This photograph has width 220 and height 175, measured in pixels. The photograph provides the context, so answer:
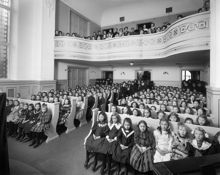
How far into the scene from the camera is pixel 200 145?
2.39m

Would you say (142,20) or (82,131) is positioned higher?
(142,20)

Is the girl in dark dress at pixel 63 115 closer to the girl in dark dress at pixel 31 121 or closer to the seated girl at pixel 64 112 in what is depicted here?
the seated girl at pixel 64 112

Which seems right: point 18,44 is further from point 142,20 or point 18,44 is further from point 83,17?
point 142,20

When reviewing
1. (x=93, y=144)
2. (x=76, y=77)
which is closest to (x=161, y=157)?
(x=93, y=144)

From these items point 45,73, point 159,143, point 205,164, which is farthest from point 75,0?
point 205,164

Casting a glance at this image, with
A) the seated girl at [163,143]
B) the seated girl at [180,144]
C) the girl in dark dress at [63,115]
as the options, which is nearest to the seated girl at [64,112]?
the girl in dark dress at [63,115]

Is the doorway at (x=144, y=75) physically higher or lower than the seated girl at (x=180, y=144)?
higher

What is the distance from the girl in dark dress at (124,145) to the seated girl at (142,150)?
0.11 meters

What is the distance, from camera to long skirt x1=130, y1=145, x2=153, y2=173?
97.3 inches

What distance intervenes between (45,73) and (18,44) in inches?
85.4

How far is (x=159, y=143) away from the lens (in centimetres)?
266

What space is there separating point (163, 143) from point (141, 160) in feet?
1.62

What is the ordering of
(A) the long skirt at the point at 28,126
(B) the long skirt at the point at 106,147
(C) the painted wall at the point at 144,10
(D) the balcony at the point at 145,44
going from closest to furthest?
(B) the long skirt at the point at 106,147 < (A) the long skirt at the point at 28,126 < (D) the balcony at the point at 145,44 < (C) the painted wall at the point at 144,10

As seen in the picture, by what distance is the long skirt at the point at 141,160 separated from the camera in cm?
247
